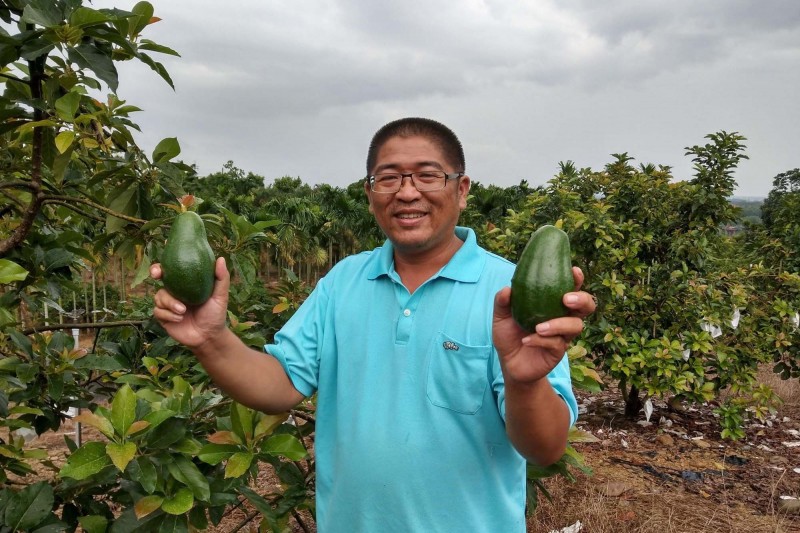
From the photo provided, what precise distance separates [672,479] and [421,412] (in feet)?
12.0

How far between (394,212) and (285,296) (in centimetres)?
120

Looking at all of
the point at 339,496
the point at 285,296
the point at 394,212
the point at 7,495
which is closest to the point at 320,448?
the point at 339,496

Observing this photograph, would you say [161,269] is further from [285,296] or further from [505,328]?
[285,296]

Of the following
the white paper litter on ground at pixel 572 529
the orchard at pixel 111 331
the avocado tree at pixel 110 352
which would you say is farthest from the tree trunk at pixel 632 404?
the avocado tree at pixel 110 352

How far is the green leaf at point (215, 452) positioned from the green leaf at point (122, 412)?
0.21m

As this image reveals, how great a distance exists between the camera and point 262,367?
4.87 ft

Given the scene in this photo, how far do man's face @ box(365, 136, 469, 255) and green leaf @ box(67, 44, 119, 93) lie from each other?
71 cm

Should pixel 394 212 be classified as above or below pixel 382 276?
above

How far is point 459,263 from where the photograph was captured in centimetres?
153

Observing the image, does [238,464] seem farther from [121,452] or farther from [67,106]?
[67,106]

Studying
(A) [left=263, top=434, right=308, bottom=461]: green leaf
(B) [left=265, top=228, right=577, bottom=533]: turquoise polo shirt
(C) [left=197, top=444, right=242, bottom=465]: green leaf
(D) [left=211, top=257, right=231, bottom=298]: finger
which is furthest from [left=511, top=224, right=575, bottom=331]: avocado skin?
(C) [left=197, top=444, right=242, bottom=465]: green leaf

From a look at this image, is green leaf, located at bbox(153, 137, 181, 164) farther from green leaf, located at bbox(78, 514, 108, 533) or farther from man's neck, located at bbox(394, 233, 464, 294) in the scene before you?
green leaf, located at bbox(78, 514, 108, 533)

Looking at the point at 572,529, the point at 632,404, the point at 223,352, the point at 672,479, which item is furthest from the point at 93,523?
the point at 632,404

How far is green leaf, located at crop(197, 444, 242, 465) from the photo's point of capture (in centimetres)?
152
